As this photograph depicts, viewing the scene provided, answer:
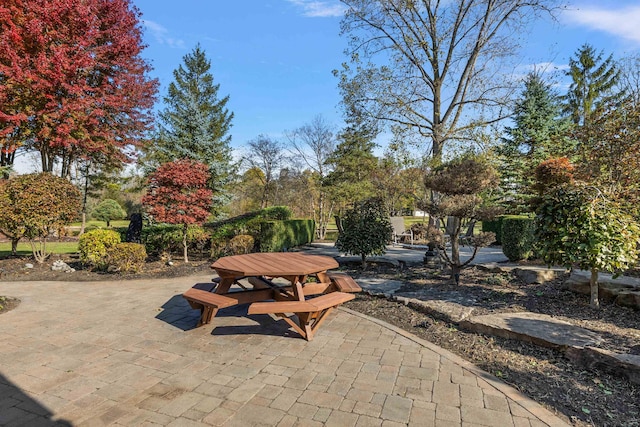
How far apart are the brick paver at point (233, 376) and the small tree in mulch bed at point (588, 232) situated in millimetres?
2007

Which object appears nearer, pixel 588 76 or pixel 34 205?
pixel 34 205

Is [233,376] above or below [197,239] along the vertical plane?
below

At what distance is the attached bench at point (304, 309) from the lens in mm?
3102

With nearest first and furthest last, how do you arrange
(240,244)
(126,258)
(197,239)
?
(126,258)
(240,244)
(197,239)

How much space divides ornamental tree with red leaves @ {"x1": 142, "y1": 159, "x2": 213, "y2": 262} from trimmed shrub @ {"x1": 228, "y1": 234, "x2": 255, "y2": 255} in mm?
1004

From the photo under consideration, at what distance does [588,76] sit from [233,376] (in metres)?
24.3

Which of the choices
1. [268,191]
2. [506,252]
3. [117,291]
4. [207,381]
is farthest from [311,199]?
[207,381]

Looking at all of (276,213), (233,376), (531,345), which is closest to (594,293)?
(531,345)

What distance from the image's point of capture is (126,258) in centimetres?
652

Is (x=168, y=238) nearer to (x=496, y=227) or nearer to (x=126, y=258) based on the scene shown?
(x=126, y=258)

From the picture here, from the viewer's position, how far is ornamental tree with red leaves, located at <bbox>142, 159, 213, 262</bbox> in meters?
7.34

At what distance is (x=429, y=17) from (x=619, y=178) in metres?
6.48

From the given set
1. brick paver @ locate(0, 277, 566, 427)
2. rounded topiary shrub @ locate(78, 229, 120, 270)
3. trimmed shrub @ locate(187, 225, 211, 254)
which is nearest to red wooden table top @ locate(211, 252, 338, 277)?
brick paver @ locate(0, 277, 566, 427)

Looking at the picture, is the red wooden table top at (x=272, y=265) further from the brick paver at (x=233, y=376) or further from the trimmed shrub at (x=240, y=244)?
the trimmed shrub at (x=240, y=244)
